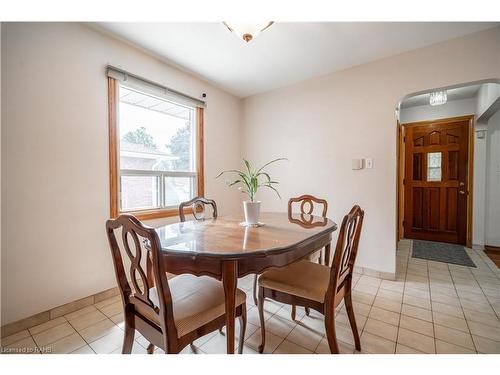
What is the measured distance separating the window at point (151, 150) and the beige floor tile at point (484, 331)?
111 inches

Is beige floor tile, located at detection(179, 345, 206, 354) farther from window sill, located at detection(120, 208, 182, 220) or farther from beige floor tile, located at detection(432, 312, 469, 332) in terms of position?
beige floor tile, located at detection(432, 312, 469, 332)

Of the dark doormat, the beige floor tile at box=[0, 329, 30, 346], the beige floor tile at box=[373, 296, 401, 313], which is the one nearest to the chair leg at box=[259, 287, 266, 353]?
the beige floor tile at box=[373, 296, 401, 313]

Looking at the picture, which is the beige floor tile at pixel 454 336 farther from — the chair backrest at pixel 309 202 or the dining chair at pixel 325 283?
the chair backrest at pixel 309 202

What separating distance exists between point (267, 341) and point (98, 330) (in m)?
1.25

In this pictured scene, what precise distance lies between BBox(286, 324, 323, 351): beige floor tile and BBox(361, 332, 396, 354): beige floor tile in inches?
11.0

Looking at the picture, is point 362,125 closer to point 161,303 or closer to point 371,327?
point 371,327

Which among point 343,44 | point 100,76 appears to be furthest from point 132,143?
point 343,44

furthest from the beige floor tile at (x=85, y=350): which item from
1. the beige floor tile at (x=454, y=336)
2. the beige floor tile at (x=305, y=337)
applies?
the beige floor tile at (x=454, y=336)

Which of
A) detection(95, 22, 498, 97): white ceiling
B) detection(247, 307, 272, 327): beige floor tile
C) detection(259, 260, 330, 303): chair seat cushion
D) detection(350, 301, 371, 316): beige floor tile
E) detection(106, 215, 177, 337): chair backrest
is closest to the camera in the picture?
detection(106, 215, 177, 337): chair backrest

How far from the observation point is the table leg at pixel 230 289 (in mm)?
1060

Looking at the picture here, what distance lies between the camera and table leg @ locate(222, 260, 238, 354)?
1060 millimetres
